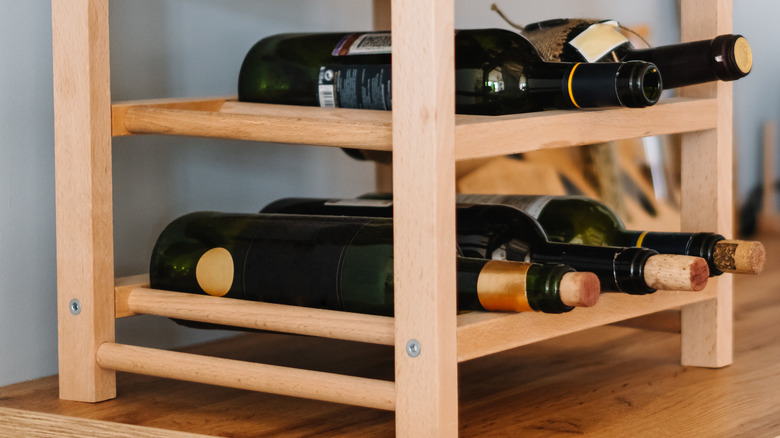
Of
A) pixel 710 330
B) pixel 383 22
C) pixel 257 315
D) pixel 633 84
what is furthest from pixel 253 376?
pixel 383 22

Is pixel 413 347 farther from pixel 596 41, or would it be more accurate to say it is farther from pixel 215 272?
pixel 596 41

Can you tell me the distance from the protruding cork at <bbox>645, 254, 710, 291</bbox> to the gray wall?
57 centimetres

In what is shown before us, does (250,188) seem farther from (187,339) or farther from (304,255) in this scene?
(304,255)

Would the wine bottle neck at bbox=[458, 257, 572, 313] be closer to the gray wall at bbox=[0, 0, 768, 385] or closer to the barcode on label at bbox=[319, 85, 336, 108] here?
the barcode on label at bbox=[319, 85, 336, 108]

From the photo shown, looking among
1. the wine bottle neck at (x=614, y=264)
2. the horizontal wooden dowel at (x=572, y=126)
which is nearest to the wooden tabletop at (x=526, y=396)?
the wine bottle neck at (x=614, y=264)

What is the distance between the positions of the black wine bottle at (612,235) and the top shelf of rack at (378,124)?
0.10 m

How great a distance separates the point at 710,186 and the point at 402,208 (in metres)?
0.44

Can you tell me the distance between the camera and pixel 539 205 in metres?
1.05

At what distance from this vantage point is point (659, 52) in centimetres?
100

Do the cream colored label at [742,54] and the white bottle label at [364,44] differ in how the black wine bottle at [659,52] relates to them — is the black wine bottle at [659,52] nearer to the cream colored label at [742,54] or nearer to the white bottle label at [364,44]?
the cream colored label at [742,54]

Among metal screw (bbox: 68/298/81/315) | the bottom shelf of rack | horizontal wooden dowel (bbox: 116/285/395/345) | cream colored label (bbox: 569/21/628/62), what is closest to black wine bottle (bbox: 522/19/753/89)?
cream colored label (bbox: 569/21/628/62)

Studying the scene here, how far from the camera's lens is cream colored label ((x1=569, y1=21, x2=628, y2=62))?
100cm

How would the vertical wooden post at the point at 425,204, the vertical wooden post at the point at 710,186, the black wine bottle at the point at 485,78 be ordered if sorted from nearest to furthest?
the vertical wooden post at the point at 425,204 → the black wine bottle at the point at 485,78 → the vertical wooden post at the point at 710,186

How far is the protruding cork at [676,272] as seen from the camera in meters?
0.86
